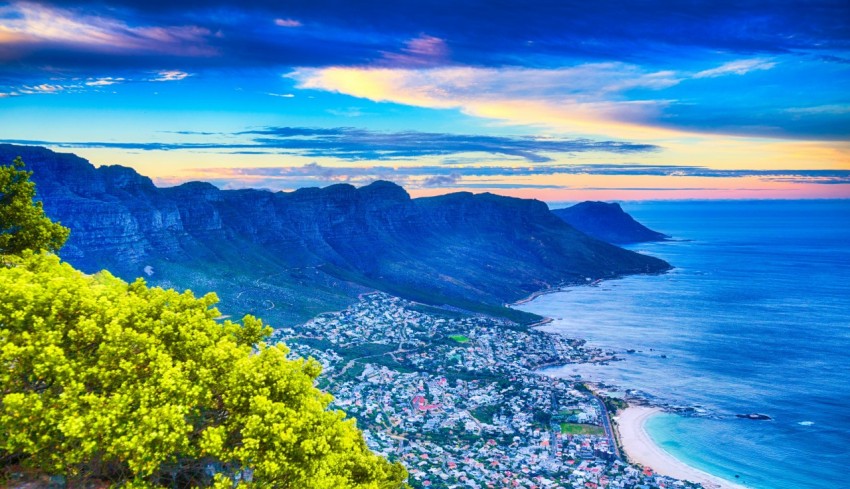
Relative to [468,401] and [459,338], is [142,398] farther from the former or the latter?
[459,338]

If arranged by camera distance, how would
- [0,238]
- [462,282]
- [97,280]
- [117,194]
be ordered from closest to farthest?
[97,280] → [0,238] → [117,194] → [462,282]

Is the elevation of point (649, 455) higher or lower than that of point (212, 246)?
lower

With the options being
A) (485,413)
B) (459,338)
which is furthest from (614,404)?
(459,338)

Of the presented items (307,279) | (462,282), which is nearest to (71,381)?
(307,279)

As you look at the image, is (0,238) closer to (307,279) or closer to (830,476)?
(830,476)

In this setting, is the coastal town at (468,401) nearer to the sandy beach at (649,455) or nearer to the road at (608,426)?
the road at (608,426)

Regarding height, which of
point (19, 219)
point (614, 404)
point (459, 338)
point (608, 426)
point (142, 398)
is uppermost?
point (19, 219)
